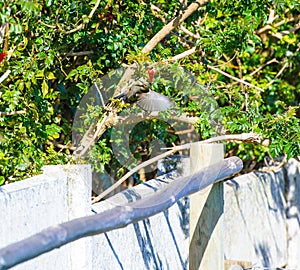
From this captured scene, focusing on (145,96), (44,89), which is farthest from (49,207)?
(145,96)

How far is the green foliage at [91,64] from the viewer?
4.80 meters

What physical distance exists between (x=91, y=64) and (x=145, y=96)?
57 cm

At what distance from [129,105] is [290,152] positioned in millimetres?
1098

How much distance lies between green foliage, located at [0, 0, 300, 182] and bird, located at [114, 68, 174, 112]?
171 millimetres

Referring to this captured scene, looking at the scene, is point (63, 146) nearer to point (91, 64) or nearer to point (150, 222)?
point (91, 64)

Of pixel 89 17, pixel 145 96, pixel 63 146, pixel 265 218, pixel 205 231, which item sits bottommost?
pixel 205 231

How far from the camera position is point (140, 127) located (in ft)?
19.2

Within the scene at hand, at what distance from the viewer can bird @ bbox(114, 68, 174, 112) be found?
16.4 ft

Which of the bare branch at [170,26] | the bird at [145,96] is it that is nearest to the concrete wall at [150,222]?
the bird at [145,96]

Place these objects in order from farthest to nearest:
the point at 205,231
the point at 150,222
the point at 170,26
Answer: the point at 170,26 → the point at 150,222 → the point at 205,231

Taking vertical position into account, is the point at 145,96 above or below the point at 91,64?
below

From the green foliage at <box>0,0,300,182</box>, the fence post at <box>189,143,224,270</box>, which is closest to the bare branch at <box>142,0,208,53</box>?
the green foliage at <box>0,0,300,182</box>

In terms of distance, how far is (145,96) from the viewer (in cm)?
502

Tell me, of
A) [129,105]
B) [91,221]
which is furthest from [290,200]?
[91,221]
